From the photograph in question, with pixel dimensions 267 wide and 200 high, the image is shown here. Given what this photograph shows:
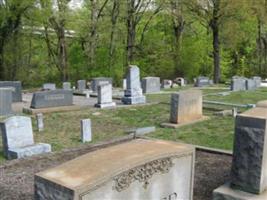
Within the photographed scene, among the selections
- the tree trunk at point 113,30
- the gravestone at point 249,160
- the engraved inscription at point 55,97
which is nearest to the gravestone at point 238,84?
the engraved inscription at point 55,97

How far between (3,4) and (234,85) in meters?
16.8

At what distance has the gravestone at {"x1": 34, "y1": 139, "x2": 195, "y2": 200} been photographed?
2.86 metres

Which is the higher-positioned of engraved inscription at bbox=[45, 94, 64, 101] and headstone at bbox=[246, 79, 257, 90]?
headstone at bbox=[246, 79, 257, 90]

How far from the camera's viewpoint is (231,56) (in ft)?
130

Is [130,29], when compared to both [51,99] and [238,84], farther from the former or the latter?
[51,99]

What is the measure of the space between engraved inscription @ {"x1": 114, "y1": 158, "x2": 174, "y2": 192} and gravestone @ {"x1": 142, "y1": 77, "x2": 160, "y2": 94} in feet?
56.5

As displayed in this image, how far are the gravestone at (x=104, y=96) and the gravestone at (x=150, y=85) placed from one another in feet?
19.6

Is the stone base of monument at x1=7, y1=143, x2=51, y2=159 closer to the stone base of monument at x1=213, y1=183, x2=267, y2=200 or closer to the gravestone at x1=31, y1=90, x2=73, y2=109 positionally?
the stone base of monument at x1=213, y1=183, x2=267, y2=200

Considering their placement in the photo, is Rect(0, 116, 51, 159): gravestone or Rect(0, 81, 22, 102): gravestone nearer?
Rect(0, 116, 51, 159): gravestone

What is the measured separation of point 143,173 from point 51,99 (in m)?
11.6

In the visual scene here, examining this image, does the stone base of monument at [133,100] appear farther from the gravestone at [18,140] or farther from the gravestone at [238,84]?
the gravestone at [18,140]

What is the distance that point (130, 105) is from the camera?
1541 cm

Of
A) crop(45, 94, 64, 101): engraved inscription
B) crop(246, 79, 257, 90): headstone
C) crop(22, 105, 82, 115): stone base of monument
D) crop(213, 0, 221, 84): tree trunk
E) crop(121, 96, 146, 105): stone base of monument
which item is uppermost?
crop(213, 0, 221, 84): tree trunk

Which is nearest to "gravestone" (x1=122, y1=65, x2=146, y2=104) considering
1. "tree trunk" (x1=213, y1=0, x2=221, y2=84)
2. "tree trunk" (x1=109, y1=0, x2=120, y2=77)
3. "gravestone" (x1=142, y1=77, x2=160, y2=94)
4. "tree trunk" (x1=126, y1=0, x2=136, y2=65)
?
"gravestone" (x1=142, y1=77, x2=160, y2=94)
